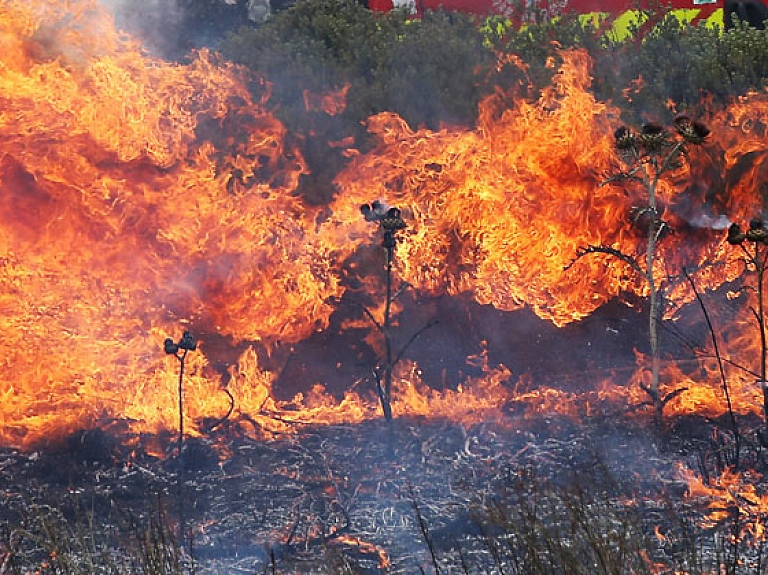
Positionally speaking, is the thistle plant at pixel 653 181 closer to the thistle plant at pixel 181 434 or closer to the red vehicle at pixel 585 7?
the thistle plant at pixel 181 434

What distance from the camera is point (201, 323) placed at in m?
10.8

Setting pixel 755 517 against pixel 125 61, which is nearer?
pixel 755 517

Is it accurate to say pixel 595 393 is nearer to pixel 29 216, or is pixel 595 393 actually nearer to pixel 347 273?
pixel 347 273

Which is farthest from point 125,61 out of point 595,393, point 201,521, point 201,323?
point 595,393

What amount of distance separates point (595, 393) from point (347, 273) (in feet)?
10.2

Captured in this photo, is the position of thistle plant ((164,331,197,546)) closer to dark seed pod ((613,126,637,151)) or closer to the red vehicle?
dark seed pod ((613,126,637,151))

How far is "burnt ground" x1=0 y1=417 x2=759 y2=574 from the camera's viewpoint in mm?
7812

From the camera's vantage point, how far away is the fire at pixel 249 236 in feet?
33.3

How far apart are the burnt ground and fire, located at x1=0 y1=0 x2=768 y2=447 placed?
41 centimetres

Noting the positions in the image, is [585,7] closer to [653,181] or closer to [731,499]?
[653,181]

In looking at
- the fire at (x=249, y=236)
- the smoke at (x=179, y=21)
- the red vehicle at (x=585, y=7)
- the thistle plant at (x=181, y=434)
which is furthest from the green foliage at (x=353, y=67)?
the red vehicle at (x=585, y=7)

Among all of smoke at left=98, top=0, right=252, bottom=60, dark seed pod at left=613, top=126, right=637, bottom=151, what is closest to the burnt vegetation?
dark seed pod at left=613, top=126, right=637, bottom=151

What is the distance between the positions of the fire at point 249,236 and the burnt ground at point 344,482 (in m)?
0.41

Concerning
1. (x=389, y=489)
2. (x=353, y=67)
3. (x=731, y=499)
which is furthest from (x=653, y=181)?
(x=353, y=67)
